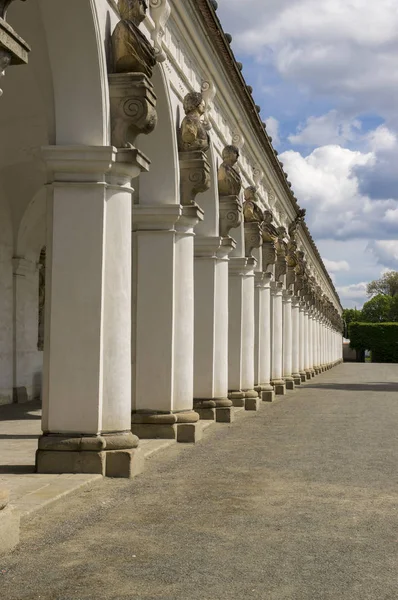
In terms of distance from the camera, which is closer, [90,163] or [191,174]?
[90,163]

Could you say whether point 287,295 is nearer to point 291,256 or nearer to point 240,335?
point 291,256

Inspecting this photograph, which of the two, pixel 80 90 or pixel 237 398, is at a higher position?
pixel 80 90

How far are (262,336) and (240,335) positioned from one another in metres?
4.03

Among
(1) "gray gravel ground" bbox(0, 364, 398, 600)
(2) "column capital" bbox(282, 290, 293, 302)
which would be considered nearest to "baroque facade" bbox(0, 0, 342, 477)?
(1) "gray gravel ground" bbox(0, 364, 398, 600)

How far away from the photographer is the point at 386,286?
463 ft

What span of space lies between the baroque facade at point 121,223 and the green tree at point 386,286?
390 ft

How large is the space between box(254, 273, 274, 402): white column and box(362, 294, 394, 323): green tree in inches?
4356

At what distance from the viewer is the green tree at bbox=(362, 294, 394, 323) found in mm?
135000

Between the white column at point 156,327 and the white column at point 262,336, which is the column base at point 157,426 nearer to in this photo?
the white column at point 156,327

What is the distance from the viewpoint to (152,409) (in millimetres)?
13086

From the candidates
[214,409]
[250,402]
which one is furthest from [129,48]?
[250,402]

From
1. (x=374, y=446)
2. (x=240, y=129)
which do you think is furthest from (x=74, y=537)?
(x=240, y=129)

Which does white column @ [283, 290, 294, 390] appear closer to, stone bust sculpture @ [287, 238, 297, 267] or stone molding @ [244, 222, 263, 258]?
stone bust sculpture @ [287, 238, 297, 267]

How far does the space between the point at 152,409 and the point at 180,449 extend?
97 centimetres
